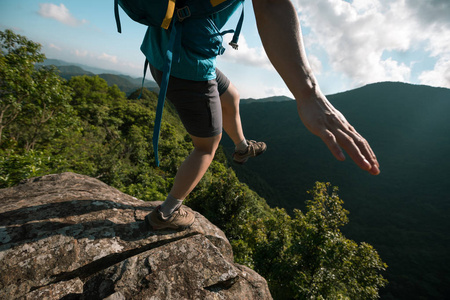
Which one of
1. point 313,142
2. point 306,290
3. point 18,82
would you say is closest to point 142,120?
point 18,82

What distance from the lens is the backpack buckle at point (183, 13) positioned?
1.30 metres

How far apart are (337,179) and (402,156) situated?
1822 inches

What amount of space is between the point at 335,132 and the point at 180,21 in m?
1.15

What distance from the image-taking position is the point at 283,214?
1761 centimetres

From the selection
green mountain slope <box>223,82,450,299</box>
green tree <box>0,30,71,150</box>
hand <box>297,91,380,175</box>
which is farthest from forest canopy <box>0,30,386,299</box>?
green mountain slope <box>223,82,450,299</box>

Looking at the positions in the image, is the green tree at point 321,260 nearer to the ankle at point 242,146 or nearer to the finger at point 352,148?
the ankle at point 242,146

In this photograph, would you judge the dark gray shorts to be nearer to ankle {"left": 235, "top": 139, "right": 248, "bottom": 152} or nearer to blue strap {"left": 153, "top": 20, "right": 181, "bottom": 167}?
blue strap {"left": 153, "top": 20, "right": 181, "bottom": 167}

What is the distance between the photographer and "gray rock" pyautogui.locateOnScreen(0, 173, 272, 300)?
142cm

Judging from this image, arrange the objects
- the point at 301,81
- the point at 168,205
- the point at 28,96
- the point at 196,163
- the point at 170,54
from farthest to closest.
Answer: the point at 28,96 < the point at 168,205 < the point at 196,163 < the point at 170,54 < the point at 301,81

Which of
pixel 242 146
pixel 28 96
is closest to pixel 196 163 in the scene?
pixel 242 146

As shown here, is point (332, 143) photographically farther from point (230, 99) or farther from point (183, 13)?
point (230, 99)

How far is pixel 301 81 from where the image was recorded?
3.12ft

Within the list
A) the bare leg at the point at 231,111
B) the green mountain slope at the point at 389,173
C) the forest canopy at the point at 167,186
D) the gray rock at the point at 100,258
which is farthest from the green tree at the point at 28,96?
the green mountain slope at the point at 389,173

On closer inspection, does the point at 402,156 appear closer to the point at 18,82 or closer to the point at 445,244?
the point at 445,244
